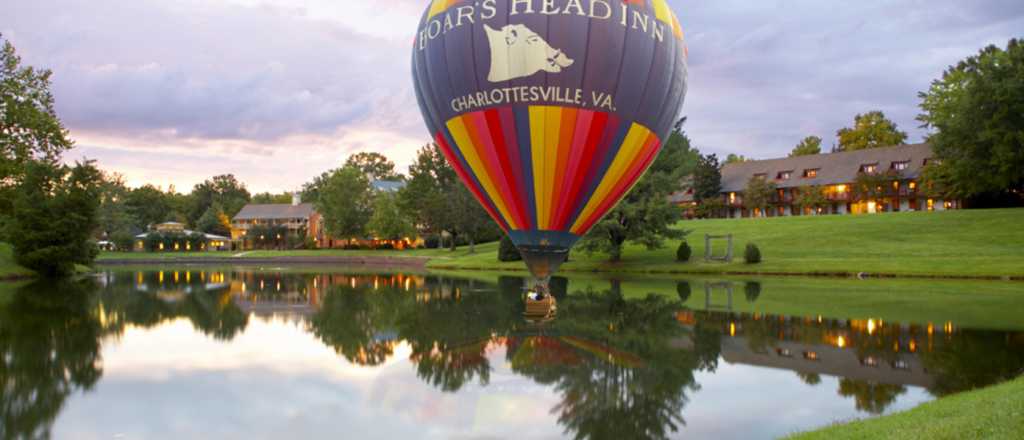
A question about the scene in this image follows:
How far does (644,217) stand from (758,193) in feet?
116

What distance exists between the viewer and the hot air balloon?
45.1ft

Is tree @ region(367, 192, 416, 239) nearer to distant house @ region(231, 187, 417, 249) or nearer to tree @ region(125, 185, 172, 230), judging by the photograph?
distant house @ region(231, 187, 417, 249)

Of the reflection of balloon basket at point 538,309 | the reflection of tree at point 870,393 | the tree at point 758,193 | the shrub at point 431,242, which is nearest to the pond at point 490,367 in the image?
the reflection of tree at point 870,393

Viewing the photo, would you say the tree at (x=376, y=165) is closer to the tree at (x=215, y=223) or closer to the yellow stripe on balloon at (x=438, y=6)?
the tree at (x=215, y=223)

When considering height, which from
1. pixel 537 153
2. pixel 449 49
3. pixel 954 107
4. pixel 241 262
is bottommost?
pixel 241 262

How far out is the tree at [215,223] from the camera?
113 m

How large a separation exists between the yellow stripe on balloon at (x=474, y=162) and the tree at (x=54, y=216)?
35.8m

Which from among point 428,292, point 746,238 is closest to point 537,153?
point 428,292

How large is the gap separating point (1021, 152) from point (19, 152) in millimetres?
55649

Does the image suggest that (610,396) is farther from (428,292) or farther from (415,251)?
(415,251)

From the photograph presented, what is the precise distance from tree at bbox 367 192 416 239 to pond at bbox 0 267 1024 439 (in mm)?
52500

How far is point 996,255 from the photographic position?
1421 inches

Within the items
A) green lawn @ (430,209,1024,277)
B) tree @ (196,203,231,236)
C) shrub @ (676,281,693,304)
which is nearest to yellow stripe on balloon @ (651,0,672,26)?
shrub @ (676,281,693,304)

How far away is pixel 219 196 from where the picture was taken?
441 feet
